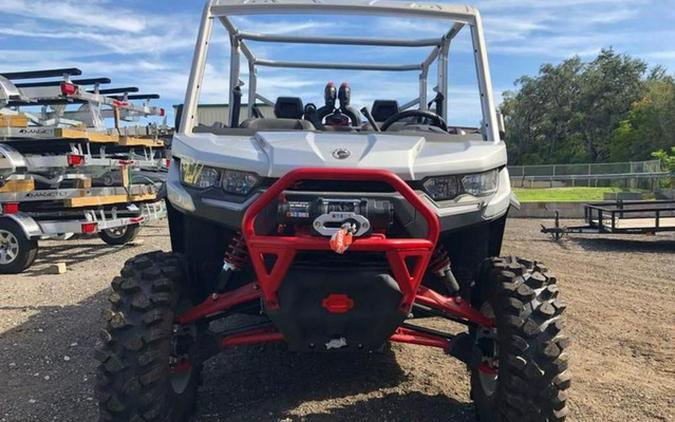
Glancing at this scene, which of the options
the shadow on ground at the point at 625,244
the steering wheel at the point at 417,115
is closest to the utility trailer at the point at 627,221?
the shadow on ground at the point at 625,244

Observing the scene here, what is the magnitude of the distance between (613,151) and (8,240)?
55.4 metres

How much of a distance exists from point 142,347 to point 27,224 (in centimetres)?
667

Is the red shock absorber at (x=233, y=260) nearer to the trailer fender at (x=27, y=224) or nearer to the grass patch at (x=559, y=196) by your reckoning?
the trailer fender at (x=27, y=224)

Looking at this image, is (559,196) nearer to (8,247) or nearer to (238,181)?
(8,247)

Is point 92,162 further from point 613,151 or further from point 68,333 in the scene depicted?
point 613,151

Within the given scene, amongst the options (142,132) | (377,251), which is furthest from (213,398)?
(142,132)

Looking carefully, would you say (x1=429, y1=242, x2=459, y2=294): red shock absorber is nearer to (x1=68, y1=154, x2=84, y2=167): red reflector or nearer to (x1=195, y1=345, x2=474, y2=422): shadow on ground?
(x1=195, y1=345, x2=474, y2=422): shadow on ground

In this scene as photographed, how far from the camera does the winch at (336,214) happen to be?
2688 mm

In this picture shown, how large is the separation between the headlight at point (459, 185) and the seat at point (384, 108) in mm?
2392

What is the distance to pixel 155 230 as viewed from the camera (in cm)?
1428

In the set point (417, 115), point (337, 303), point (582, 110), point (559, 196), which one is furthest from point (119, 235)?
point (582, 110)

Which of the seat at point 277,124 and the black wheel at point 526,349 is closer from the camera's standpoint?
the black wheel at point 526,349

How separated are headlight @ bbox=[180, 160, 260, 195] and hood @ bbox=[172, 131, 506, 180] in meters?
0.04

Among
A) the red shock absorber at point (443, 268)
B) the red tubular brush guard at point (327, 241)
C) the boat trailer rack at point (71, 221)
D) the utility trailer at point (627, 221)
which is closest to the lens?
the red tubular brush guard at point (327, 241)
